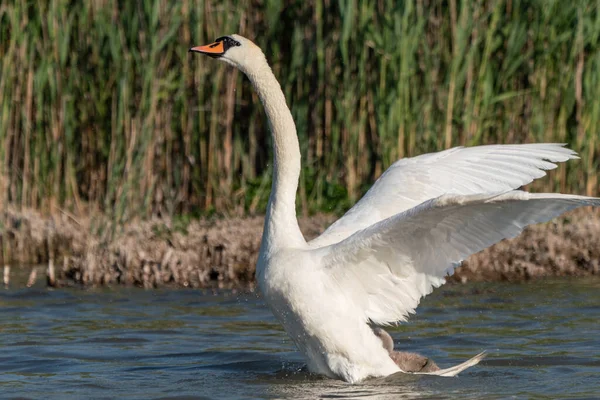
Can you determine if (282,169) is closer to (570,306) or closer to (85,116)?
(570,306)

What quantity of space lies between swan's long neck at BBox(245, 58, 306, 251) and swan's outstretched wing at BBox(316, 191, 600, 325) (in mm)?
200

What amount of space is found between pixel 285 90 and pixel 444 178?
148 inches

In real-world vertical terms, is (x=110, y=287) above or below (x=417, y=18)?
below

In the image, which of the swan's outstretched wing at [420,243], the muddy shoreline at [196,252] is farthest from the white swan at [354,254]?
the muddy shoreline at [196,252]

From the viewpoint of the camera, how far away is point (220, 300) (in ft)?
27.6

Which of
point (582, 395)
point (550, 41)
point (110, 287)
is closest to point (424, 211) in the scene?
point (582, 395)

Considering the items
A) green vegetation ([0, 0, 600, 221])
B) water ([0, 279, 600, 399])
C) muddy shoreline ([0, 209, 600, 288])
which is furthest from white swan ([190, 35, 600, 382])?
green vegetation ([0, 0, 600, 221])

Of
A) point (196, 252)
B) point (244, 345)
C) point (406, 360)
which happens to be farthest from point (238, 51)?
point (196, 252)

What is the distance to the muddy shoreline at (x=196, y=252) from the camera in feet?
28.6

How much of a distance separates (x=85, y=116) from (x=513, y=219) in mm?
5483

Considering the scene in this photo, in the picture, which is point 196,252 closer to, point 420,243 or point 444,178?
point 444,178

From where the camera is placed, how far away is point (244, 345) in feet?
23.7

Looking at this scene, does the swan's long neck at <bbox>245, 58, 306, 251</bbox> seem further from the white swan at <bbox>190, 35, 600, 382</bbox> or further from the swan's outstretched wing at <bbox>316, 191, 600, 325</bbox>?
the swan's outstretched wing at <bbox>316, 191, 600, 325</bbox>

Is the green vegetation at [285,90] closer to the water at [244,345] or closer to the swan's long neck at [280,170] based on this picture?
the water at [244,345]
